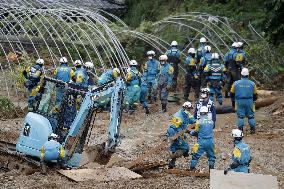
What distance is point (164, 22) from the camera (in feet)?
89.0

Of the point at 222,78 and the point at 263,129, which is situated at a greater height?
the point at 222,78

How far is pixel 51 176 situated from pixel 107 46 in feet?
47.6

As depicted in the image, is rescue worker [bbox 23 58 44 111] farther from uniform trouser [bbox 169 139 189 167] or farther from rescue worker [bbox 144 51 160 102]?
uniform trouser [bbox 169 139 189 167]

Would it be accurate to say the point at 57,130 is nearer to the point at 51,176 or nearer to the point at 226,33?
the point at 51,176

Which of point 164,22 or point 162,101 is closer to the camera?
point 162,101

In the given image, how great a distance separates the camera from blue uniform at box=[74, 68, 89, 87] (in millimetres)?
16672

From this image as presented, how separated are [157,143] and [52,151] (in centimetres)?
460

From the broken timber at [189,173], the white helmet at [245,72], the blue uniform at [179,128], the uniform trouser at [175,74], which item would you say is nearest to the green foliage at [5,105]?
the uniform trouser at [175,74]

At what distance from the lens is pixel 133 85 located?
734 inches

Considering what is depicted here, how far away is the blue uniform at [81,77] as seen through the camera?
656 inches

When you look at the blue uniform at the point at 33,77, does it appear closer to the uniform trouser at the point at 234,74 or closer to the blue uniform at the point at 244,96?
the blue uniform at the point at 244,96

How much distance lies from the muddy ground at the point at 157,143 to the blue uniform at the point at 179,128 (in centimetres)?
60

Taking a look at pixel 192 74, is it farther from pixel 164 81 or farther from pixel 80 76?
pixel 80 76

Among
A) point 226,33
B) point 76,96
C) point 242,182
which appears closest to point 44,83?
point 76,96
